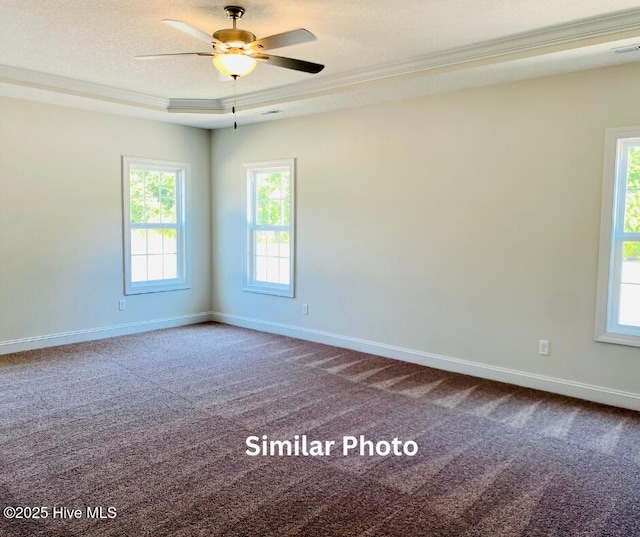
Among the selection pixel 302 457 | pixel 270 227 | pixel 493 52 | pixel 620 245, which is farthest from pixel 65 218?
pixel 620 245

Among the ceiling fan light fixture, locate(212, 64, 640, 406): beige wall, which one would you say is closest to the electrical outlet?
locate(212, 64, 640, 406): beige wall

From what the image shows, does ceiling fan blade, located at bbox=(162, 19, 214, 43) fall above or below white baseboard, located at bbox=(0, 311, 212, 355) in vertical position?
above

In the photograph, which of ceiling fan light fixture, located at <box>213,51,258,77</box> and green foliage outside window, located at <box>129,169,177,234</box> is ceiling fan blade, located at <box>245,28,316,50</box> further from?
green foliage outside window, located at <box>129,169,177,234</box>

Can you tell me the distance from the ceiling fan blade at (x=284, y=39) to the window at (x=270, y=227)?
2.97 metres

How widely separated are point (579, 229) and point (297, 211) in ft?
10.3

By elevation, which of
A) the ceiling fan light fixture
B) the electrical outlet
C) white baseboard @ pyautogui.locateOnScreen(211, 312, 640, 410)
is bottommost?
white baseboard @ pyautogui.locateOnScreen(211, 312, 640, 410)

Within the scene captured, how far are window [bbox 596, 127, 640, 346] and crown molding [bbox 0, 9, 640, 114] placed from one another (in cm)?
83

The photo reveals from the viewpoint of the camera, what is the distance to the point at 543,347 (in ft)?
14.0

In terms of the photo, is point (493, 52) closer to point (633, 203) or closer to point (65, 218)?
point (633, 203)

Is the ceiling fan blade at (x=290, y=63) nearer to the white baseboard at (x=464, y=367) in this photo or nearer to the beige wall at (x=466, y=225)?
the beige wall at (x=466, y=225)

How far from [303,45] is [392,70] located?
2.96ft

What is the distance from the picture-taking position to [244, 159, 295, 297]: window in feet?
20.4

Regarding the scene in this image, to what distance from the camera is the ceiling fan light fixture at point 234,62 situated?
3.15 metres

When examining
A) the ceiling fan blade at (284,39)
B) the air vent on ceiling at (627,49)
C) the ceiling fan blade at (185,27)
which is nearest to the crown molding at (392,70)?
the air vent on ceiling at (627,49)
